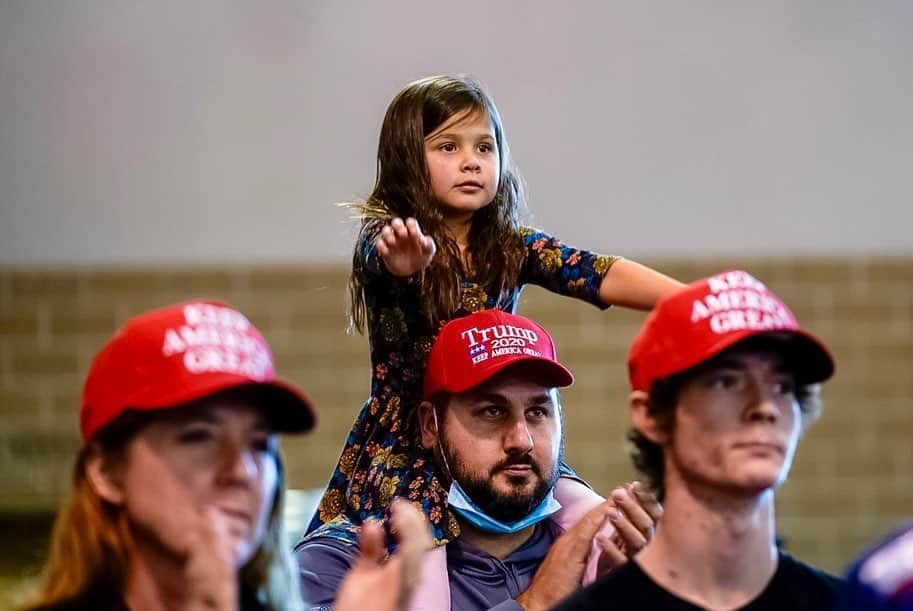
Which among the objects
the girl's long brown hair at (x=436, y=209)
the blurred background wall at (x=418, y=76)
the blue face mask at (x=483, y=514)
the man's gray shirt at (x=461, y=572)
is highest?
the blurred background wall at (x=418, y=76)

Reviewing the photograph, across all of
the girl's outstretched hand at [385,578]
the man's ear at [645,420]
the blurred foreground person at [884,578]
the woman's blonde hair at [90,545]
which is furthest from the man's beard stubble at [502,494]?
the blurred foreground person at [884,578]

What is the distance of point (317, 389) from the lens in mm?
5496

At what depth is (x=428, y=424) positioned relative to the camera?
295 cm

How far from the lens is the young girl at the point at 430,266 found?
9.40 feet

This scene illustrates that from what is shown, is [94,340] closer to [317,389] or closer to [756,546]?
[317,389]

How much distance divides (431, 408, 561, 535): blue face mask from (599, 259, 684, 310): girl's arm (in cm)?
46

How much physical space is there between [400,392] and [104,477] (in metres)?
1.16

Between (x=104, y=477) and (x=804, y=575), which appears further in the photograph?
(x=804, y=575)

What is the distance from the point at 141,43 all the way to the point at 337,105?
802 millimetres

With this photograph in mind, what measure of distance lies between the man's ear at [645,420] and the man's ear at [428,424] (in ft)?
2.72

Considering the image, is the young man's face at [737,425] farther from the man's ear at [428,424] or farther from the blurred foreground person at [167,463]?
the man's ear at [428,424]

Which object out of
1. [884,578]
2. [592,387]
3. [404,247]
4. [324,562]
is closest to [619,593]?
[884,578]

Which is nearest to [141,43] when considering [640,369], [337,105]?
[337,105]

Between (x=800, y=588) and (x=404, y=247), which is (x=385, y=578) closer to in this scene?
(x=800, y=588)
